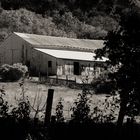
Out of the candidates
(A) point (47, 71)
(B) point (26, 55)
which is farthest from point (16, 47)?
(A) point (47, 71)

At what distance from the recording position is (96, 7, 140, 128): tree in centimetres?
1319

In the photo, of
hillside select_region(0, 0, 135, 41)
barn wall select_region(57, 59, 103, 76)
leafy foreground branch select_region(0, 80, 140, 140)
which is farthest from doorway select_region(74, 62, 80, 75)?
leafy foreground branch select_region(0, 80, 140, 140)

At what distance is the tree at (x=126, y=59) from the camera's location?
1319 cm

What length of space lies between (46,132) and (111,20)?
101805 millimetres

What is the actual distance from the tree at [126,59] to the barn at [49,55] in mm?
38395

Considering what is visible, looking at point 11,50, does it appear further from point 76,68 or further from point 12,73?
point 12,73

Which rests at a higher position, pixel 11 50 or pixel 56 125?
pixel 11 50

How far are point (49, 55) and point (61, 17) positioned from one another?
5360 cm

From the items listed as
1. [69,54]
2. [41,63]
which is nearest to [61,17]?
[69,54]

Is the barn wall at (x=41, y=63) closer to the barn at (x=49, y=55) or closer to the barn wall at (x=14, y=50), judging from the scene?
the barn at (x=49, y=55)

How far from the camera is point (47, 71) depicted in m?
56.0

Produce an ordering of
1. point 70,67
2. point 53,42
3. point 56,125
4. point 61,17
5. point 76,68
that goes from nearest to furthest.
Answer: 1. point 56,125
2. point 70,67
3. point 76,68
4. point 53,42
5. point 61,17

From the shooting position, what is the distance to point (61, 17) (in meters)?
108

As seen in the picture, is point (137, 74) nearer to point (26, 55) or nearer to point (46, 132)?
point (46, 132)
